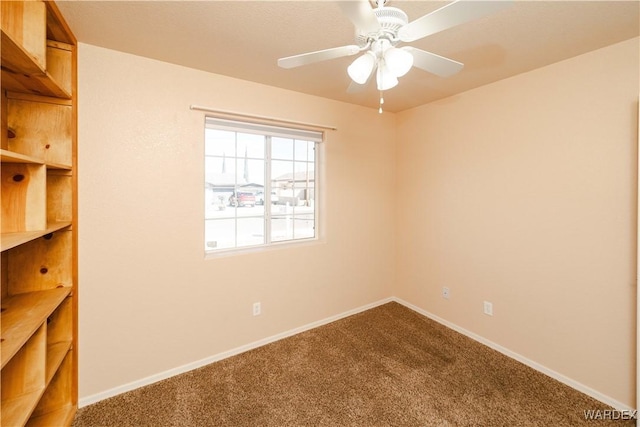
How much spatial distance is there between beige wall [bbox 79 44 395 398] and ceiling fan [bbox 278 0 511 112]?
1.22 meters

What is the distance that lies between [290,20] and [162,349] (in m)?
2.35

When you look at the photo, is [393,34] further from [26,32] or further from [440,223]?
[440,223]

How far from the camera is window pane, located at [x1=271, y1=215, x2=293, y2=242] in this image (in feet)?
9.07

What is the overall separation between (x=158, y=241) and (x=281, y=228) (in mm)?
1082

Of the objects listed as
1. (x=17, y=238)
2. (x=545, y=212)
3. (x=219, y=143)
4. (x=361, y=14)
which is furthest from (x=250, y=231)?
(x=545, y=212)

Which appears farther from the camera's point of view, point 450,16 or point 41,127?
point 41,127

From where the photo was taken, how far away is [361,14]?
969 mm

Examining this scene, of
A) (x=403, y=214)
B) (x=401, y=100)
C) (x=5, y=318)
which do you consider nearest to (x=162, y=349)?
(x=5, y=318)

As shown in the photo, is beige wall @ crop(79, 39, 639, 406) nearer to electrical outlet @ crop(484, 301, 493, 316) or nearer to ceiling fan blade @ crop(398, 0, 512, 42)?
electrical outlet @ crop(484, 301, 493, 316)

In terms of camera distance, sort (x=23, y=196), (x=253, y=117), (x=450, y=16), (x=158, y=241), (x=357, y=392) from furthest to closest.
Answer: (x=253, y=117), (x=158, y=241), (x=357, y=392), (x=23, y=196), (x=450, y=16)

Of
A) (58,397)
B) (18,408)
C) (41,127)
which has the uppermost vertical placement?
(41,127)

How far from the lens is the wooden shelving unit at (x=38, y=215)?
4.12ft

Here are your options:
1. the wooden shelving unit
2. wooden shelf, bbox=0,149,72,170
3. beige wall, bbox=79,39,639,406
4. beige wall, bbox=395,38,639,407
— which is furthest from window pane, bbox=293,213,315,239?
wooden shelf, bbox=0,149,72,170

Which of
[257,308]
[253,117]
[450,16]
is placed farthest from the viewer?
[257,308]
